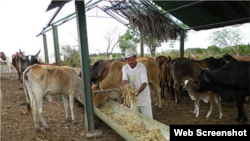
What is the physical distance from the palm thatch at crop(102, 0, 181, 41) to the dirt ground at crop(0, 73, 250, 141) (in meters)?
3.04

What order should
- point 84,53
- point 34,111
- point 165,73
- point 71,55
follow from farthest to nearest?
point 71,55 < point 165,73 < point 34,111 < point 84,53

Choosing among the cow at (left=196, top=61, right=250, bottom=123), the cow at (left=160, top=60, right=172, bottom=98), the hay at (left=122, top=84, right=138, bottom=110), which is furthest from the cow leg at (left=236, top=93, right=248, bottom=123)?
the cow at (left=160, top=60, right=172, bottom=98)

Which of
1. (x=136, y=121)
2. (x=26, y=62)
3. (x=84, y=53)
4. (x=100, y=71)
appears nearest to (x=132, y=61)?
(x=84, y=53)

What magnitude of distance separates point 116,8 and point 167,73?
359 centimetres

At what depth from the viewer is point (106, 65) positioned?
7418 mm

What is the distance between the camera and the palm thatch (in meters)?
8.88

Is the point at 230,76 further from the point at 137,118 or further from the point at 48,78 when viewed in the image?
the point at 48,78

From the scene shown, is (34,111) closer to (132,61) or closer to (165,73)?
(132,61)

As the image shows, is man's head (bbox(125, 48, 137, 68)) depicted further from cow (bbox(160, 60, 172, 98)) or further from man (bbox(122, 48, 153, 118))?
cow (bbox(160, 60, 172, 98))

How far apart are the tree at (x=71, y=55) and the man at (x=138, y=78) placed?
13180mm

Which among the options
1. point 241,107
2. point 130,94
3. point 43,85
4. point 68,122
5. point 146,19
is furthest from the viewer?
point 146,19

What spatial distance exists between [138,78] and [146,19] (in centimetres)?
555

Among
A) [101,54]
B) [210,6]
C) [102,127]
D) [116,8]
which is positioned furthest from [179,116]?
[101,54]

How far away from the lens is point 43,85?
16.4 feet
